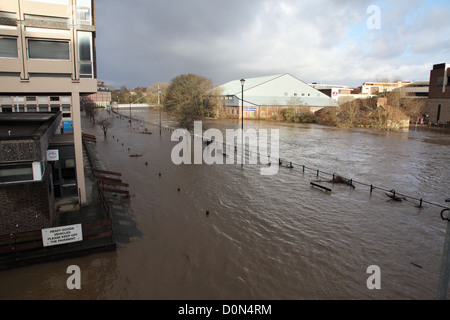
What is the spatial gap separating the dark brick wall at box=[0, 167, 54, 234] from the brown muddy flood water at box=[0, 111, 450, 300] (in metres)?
1.54

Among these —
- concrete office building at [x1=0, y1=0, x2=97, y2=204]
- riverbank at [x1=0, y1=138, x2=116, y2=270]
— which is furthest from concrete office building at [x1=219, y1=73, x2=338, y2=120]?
riverbank at [x1=0, y1=138, x2=116, y2=270]

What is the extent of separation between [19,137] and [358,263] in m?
10.8

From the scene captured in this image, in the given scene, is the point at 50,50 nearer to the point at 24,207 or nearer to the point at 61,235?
the point at 24,207

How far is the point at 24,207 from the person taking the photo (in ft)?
28.8

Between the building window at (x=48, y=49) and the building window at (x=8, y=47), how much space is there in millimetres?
433

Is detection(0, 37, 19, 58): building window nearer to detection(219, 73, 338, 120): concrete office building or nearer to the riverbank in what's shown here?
the riverbank

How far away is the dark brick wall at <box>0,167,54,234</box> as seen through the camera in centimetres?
852

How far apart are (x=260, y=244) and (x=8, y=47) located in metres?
11.5

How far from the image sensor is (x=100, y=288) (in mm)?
7402

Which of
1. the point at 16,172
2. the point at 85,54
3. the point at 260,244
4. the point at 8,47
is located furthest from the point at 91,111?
the point at 260,244

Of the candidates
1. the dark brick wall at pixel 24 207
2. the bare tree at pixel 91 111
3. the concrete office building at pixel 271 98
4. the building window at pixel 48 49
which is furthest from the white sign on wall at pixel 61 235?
the concrete office building at pixel 271 98

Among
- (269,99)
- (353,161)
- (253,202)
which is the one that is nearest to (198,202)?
(253,202)

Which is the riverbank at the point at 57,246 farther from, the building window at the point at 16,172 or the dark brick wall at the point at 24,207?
the building window at the point at 16,172

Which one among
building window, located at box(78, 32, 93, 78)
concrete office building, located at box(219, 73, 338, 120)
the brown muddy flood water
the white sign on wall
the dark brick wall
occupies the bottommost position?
the brown muddy flood water
